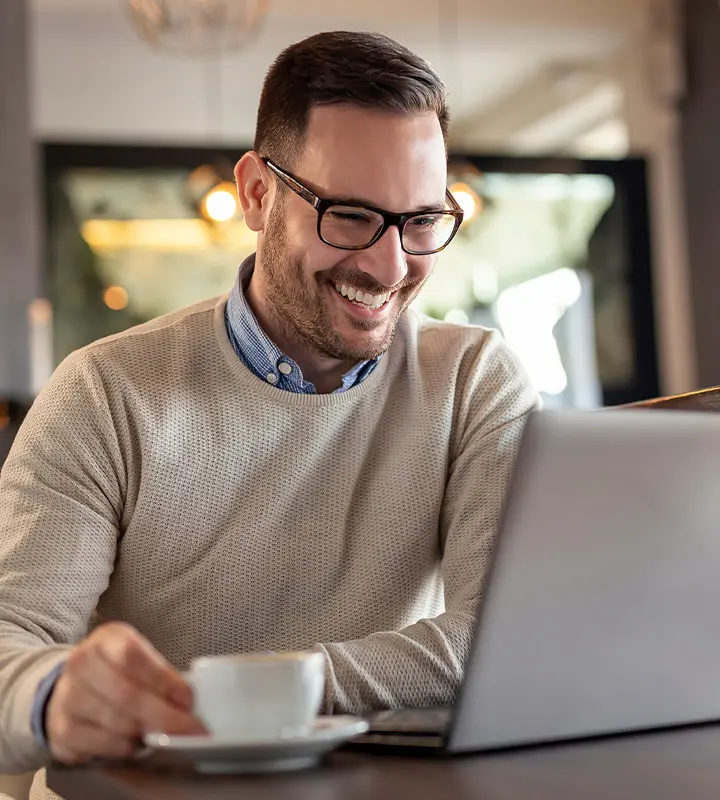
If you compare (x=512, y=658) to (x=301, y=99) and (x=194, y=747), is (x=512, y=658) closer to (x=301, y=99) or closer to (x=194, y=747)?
(x=194, y=747)

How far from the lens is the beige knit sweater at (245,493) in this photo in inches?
53.9

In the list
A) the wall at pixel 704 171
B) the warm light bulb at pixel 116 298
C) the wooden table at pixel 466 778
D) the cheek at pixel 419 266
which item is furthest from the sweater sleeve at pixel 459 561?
the warm light bulb at pixel 116 298

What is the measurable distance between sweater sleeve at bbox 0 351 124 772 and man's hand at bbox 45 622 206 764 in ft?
0.63

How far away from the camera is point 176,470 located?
1452 millimetres

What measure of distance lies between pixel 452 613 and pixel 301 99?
25.2 inches

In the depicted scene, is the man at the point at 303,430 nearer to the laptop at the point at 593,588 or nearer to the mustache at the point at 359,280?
the mustache at the point at 359,280

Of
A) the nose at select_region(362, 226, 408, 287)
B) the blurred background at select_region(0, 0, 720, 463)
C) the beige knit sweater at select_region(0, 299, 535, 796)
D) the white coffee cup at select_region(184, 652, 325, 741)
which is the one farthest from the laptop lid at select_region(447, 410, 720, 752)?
the blurred background at select_region(0, 0, 720, 463)

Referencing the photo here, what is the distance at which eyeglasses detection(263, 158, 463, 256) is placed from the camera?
4.78 ft

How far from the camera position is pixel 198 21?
13.8 feet

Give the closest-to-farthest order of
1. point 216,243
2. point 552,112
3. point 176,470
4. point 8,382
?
point 176,470, point 8,382, point 216,243, point 552,112

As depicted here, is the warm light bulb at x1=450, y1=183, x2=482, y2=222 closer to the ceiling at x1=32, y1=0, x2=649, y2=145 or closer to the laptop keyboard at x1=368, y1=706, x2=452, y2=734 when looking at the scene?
the ceiling at x1=32, y1=0, x2=649, y2=145

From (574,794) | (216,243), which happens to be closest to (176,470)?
(574,794)

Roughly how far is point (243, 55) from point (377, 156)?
4.71 meters

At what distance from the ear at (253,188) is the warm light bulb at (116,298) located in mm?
4223
